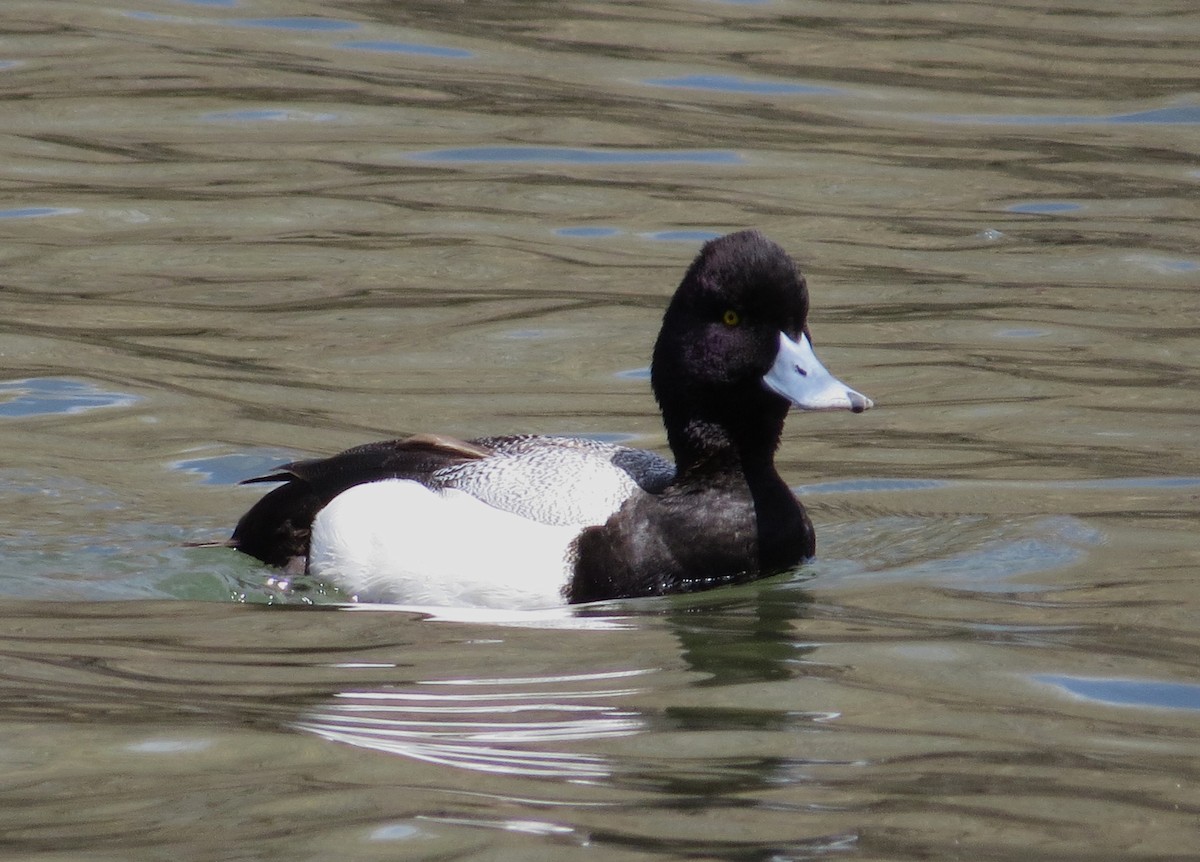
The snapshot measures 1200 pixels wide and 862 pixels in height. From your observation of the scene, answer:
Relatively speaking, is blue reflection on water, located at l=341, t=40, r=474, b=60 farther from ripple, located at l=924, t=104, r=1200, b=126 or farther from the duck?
the duck

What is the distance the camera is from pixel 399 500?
22.1 ft

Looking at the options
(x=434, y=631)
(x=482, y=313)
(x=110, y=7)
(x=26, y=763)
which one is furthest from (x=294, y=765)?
(x=110, y=7)

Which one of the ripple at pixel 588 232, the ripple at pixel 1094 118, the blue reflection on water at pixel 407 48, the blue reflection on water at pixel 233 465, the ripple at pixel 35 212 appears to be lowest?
the blue reflection on water at pixel 233 465

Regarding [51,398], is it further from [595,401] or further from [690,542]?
[690,542]

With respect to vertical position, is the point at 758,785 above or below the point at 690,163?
below

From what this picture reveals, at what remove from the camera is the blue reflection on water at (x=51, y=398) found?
28.4ft

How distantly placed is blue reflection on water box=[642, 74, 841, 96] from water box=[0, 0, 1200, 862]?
3 cm

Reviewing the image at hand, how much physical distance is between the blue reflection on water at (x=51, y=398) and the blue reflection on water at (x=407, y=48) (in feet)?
17.8

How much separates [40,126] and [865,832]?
966cm

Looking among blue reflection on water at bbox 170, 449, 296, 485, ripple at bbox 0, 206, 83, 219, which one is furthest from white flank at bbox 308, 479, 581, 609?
ripple at bbox 0, 206, 83, 219

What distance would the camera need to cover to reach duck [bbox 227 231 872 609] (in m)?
6.43

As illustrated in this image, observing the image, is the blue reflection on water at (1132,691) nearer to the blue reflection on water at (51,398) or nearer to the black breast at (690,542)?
the black breast at (690,542)

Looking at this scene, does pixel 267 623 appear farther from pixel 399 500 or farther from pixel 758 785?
Result: pixel 758 785

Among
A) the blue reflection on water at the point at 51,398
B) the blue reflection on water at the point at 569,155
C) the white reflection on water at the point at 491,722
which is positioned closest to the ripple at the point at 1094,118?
the blue reflection on water at the point at 569,155
